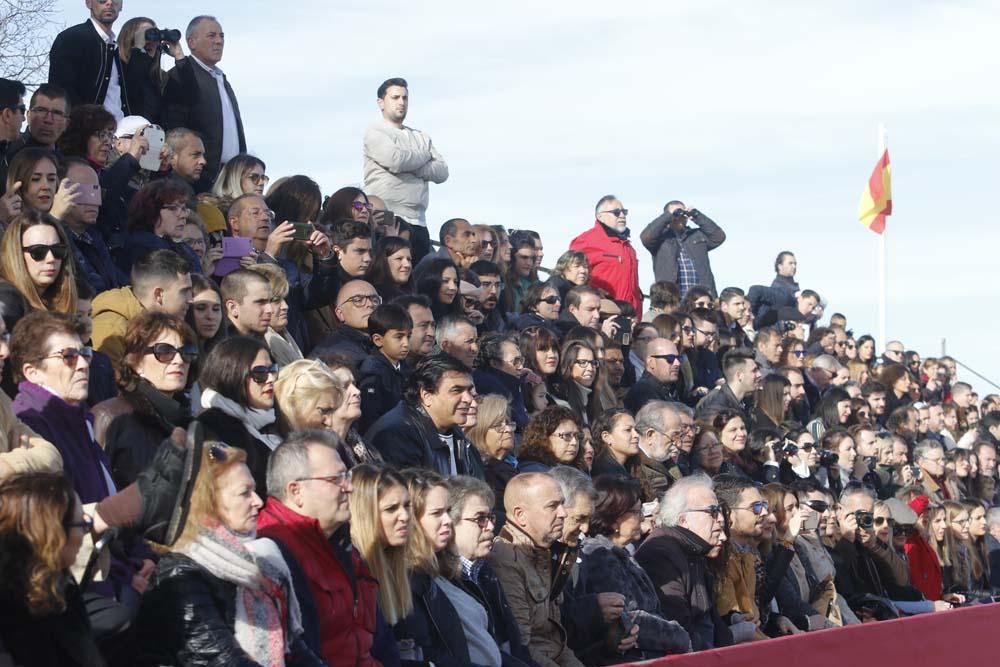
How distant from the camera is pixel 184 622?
605cm

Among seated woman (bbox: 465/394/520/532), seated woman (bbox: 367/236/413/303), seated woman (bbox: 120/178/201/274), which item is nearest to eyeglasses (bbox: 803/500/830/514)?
seated woman (bbox: 465/394/520/532)

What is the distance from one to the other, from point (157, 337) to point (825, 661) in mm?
4504

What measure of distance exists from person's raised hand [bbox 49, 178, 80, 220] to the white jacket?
5558 mm

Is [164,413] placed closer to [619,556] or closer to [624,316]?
[619,556]

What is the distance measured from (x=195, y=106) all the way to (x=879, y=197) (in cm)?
1794

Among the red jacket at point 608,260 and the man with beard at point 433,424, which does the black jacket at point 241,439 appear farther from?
the red jacket at point 608,260

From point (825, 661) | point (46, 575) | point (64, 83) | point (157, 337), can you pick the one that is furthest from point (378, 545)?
point (64, 83)

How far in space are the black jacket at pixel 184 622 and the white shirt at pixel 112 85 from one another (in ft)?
23.3

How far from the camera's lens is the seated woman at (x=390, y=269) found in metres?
12.8

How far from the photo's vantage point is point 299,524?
7.12 meters

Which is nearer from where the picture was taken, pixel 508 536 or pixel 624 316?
pixel 508 536

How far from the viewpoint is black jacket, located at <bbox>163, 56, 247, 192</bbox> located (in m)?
13.1

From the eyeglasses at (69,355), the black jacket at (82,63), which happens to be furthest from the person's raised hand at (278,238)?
the eyeglasses at (69,355)

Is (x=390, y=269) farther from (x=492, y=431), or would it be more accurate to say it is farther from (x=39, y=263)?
(x=39, y=263)
